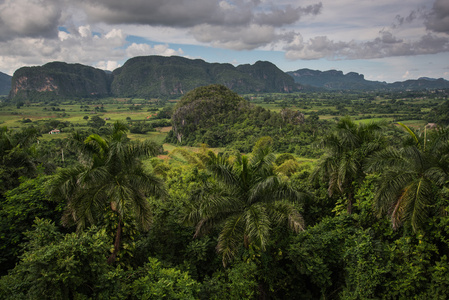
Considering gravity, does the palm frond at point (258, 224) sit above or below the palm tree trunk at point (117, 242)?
above

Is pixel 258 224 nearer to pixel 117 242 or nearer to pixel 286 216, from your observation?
pixel 286 216

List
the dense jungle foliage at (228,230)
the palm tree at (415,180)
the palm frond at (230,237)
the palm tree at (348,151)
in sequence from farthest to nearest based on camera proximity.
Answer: the palm tree at (348,151)
the palm frond at (230,237)
the palm tree at (415,180)
the dense jungle foliage at (228,230)

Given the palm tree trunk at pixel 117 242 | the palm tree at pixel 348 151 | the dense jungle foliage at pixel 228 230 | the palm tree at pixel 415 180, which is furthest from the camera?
Result: the palm tree at pixel 348 151

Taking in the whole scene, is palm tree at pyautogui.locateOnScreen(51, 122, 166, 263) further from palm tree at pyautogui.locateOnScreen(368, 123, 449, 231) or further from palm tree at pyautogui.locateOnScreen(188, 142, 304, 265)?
palm tree at pyautogui.locateOnScreen(368, 123, 449, 231)

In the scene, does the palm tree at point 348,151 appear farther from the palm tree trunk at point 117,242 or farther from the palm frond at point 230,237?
the palm tree trunk at point 117,242

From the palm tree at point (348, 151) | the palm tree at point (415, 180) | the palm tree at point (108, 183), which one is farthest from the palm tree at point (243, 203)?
the palm tree at point (348, 151)

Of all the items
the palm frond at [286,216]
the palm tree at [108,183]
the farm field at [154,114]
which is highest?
the palm tree at [108,183]

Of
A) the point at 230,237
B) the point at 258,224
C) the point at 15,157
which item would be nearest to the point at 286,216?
the point at 258,224
